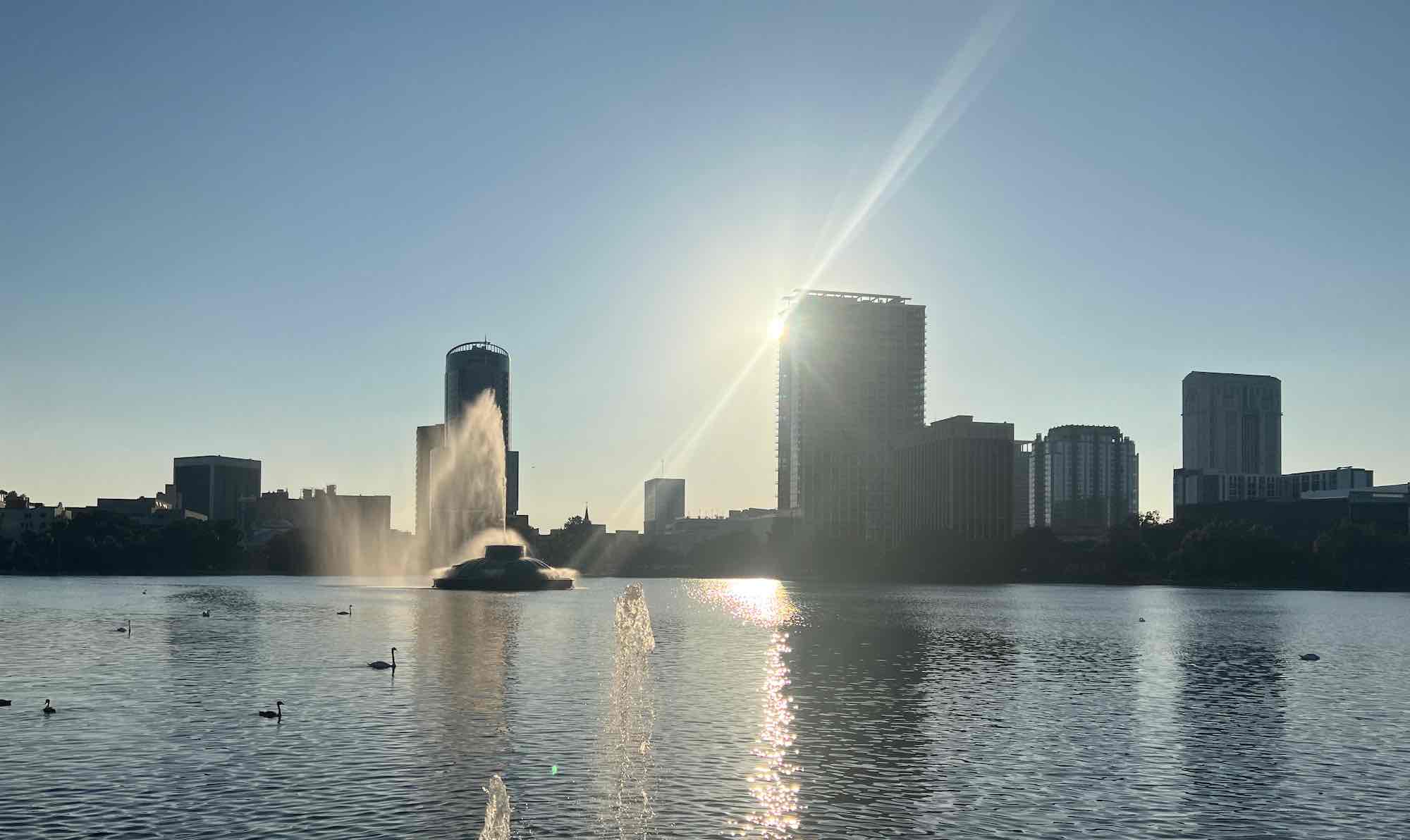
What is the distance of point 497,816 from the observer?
37.2 metres

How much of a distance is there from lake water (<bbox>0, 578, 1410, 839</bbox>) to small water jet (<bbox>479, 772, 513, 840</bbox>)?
1.16 m

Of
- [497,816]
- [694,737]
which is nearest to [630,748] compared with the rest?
[694,737]

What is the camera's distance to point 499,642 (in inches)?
3996

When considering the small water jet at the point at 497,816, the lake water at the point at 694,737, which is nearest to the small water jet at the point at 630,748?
the lake water at the point at 694,737

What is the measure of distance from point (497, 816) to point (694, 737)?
61.4 ft

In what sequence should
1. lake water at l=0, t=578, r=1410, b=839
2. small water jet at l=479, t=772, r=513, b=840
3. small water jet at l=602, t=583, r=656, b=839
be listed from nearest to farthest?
small water jet at l=479, t=772, r=513, b=840 → small water jet at l=602, t=583, r=656, b=839 → lake water at l=0, t=578, r=1410, b=839

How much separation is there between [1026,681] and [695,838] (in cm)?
4606

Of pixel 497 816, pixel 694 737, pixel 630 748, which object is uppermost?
pixel 497 816

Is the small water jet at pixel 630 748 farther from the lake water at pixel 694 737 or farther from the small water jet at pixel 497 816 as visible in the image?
the small water jet at pixel 497 816

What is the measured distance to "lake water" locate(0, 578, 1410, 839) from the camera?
39906 millimetres

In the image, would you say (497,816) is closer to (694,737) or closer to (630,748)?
(630,748)

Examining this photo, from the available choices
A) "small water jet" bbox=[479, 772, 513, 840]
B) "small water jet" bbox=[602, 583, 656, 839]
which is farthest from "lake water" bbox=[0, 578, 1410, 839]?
"small water jet" bbox=[479, 772, 513, 840]

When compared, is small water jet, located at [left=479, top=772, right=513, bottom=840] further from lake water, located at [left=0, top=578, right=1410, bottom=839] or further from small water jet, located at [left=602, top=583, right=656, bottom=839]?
small water jet, located at [left=602, top=583, right=656, bottom=839]

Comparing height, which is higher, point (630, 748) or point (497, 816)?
point (497, 816)
